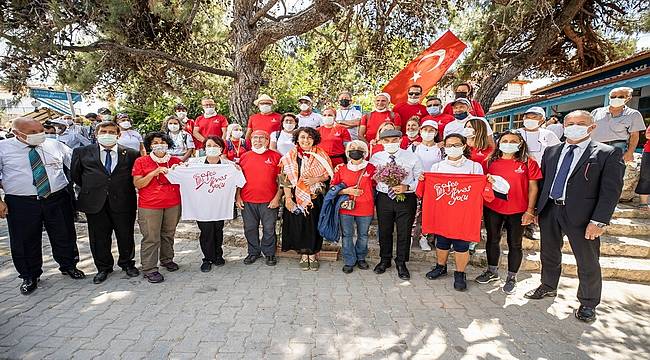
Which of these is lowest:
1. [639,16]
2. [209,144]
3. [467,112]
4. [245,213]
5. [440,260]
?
[440,260]

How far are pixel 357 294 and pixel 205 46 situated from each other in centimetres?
1082

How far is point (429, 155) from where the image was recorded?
4691 millimetres

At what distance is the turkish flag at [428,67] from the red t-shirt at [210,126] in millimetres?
3466

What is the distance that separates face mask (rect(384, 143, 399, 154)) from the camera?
4387mm

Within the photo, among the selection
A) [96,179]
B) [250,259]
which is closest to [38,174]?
[96,179]

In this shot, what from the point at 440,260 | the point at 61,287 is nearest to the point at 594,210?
the point at 440,260

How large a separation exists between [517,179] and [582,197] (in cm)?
65

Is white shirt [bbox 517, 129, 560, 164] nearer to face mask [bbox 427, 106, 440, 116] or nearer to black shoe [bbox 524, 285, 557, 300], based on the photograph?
face mask [bbox 427, 106, 440, 116]

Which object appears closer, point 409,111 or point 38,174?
point 38,174

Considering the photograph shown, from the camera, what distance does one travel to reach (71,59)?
895 cm

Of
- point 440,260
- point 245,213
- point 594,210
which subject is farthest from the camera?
point 245,213

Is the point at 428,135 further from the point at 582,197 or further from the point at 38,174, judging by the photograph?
the point at 38,174

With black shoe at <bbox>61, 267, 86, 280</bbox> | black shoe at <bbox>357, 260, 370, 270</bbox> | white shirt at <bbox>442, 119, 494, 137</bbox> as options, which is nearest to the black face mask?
white shirt at <bbox>442, 119, 494, 137</bbox>

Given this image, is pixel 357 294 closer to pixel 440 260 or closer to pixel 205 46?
pixel 440 260
